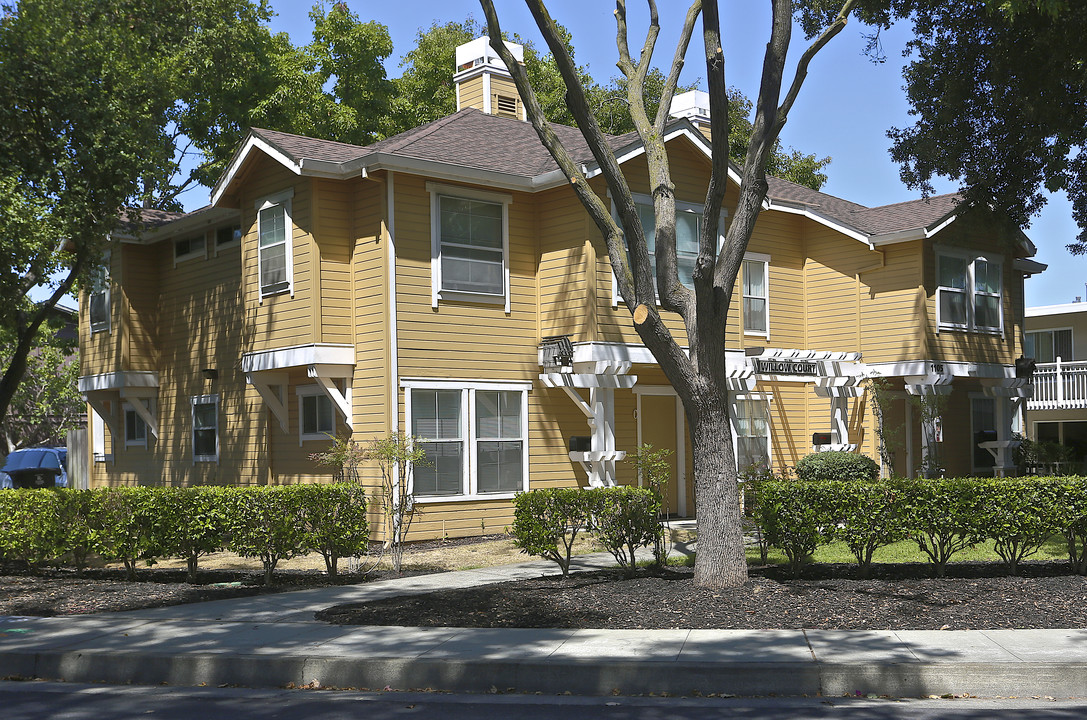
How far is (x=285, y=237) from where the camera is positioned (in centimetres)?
1748

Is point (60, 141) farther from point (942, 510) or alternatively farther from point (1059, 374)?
point (1059, 374)

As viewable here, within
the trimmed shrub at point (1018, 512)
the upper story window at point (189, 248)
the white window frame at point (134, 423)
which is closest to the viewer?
the trimmed shrub at point (1018, 512)

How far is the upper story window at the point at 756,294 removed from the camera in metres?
21.4

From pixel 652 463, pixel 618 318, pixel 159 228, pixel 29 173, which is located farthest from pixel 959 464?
pixel 29 173

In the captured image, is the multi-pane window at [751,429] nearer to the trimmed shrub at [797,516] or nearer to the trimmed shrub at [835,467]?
the trimmed shrub at [835,467]

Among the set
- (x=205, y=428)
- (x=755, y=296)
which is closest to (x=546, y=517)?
(x=205, y=428)

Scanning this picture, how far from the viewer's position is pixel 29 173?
602 inches

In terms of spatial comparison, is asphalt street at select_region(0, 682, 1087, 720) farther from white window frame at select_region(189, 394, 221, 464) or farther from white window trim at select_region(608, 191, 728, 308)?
white window frame at select_region(189, 394, 221, 464)

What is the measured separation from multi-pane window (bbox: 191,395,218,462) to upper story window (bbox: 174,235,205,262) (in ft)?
9.65

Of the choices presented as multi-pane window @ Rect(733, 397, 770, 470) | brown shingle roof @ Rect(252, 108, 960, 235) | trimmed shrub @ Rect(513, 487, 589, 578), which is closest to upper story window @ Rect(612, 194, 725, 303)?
brown shingle roof @ Rect(252, 108, 960, 235)

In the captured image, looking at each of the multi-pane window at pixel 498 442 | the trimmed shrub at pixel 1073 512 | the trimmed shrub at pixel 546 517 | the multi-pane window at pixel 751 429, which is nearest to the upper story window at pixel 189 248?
the multi-pane window at pixel 498 442

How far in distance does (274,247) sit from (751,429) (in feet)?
33.2

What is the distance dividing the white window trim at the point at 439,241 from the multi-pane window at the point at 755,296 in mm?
5857

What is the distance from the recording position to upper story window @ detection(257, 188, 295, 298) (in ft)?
56.9
